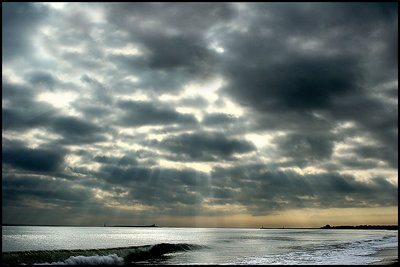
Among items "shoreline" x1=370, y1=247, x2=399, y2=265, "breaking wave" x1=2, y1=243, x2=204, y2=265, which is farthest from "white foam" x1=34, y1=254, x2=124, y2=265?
"shoreline" x1=370, y1=247, x2=399, y2=265

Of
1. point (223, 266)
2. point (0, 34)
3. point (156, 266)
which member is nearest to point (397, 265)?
point (223, 266)

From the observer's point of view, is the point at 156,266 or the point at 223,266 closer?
the point at 223,266

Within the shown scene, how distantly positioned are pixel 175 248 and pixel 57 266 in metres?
35.2

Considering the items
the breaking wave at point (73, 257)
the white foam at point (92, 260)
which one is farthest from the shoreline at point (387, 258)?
the white foam at point (92, 260)

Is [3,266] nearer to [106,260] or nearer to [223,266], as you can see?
[106,260]

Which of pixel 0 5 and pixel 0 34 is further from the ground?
pixel 0 5

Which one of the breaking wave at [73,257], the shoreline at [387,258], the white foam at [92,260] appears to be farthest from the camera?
the white foam at [92,260]

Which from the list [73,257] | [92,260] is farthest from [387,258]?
[73,257]

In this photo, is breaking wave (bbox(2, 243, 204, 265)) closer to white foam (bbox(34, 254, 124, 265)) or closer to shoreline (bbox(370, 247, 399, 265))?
white foam (bbox(34, 254, 124, 265))

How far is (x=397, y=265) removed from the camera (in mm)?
33188

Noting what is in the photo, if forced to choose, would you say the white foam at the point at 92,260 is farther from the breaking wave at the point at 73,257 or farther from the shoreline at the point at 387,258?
the shoreline at the point at 387,258

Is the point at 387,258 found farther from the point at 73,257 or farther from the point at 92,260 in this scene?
the point at 73,257

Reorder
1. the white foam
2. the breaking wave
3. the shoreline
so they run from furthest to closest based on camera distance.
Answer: the white foam, the breaking wave, the shoreline

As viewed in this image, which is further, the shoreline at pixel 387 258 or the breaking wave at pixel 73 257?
the breaking wave at pixel 73 257
